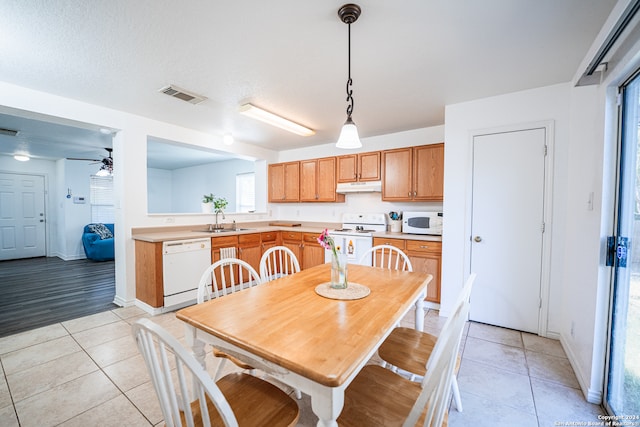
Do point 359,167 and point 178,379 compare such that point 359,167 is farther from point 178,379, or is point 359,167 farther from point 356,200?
point 178,379

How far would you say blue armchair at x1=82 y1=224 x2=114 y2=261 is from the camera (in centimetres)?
574

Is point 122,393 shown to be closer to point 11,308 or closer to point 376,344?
point 376,344

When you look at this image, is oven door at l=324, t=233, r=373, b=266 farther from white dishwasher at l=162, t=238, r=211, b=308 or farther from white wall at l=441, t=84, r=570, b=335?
white dishwasher at l=162, t=238, r=211, b=308

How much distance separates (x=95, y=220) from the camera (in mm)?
6555

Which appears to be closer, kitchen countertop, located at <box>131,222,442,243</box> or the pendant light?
the pendant light

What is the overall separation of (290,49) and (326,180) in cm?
263

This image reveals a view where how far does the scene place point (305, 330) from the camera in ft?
3.61

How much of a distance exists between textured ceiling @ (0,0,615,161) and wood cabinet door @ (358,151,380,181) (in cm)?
110

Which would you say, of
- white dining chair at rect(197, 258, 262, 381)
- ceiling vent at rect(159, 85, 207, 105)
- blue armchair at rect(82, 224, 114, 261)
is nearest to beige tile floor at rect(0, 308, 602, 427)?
white dining chair at rect(197, 258, 262, 381)

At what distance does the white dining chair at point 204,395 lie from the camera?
771mm

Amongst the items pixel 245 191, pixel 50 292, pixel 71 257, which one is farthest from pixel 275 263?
pixel 71 257

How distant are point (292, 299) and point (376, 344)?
0.57m

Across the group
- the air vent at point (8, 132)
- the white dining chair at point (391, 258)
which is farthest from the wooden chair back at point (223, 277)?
the air vent at point (8, 132)

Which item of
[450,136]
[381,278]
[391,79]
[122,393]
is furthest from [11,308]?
[450,136]
